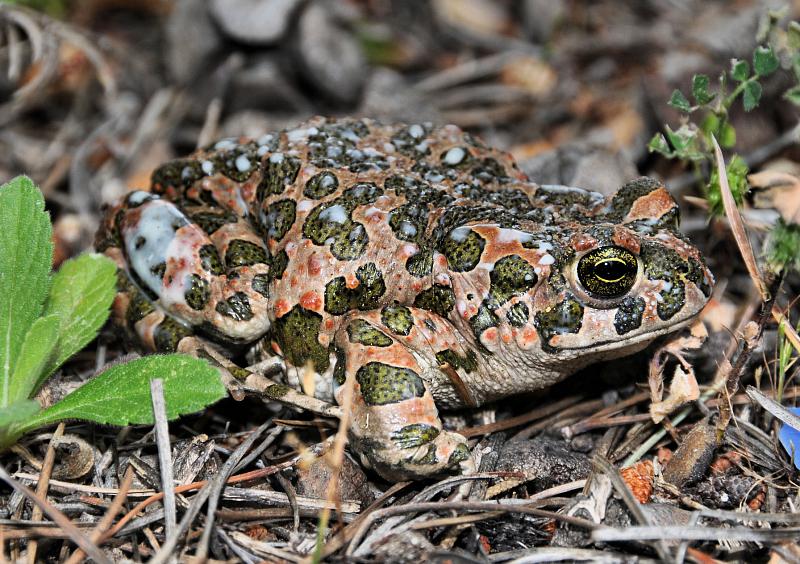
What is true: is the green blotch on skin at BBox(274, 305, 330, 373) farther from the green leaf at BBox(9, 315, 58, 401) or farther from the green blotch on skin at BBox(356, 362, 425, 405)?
the green leaf at BBox(9, 315, 58, 401)

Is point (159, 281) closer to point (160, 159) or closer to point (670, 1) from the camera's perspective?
point (160, 159)

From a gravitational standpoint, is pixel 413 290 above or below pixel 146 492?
above

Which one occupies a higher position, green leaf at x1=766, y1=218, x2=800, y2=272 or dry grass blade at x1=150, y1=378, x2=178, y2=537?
green leaf at x1=766, y1=218, x2=800, y2=272

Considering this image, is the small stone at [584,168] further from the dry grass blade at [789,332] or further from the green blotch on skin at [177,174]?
the green blotch on skin at [177,174]

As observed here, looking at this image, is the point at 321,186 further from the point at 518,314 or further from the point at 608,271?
the point at 608,271

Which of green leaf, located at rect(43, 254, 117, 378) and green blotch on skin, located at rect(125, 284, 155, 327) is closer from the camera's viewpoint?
green leaf, located at rect(43, 254, 117, 378)

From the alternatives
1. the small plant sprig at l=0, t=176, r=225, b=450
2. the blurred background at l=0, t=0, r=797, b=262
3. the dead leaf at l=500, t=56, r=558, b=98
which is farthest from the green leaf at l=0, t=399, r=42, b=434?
the dead leaf at l=500, t=56, r=558, b=98

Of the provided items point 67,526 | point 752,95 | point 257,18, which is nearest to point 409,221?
point 752,95

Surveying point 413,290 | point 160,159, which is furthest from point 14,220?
point 160,159
